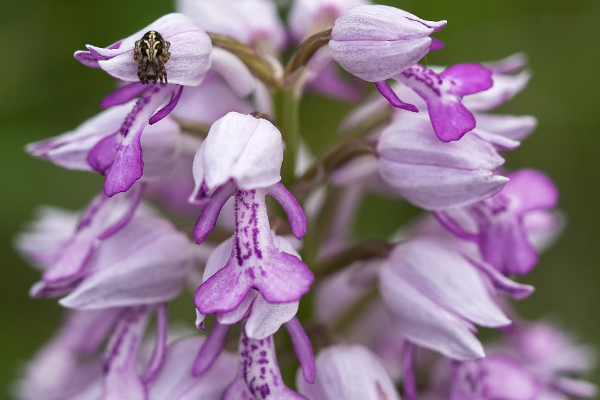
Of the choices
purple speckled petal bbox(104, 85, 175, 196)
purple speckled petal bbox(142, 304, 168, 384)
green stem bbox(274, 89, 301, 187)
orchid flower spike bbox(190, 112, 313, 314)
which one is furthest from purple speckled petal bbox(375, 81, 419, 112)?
purple speckled petal bbox(142, 304, 168, 384)

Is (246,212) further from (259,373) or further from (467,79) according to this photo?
(467,79)

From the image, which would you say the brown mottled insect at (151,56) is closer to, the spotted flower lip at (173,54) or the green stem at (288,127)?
the spotted flower lip at (173,54)

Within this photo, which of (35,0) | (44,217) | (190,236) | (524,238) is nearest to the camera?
(524,238)

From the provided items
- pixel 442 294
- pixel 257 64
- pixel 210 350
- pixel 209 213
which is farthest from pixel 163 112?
pixel 442 294

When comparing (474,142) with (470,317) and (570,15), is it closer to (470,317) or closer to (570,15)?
(470,317)

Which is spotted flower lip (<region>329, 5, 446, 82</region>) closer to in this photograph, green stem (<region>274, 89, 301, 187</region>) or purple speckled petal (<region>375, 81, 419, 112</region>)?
purple speckled petal (<region>375, 81, 419, 112</region>)

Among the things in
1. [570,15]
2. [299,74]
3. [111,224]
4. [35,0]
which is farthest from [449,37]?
[111,224]
